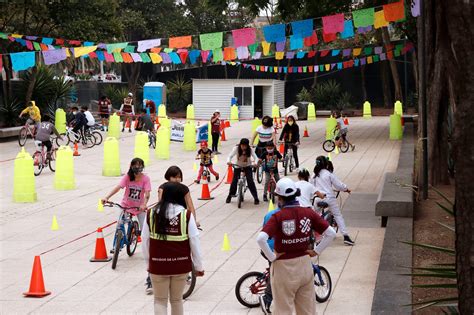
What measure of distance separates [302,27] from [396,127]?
11550 millimetres

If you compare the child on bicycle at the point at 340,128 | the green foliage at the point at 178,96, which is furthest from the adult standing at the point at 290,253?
the green foliage at the point at 178,96

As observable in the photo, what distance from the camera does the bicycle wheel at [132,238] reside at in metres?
12.8

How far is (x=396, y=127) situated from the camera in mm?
35594

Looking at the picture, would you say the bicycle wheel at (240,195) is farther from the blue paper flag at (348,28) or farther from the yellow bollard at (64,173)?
the blue paper flag at (348,28)

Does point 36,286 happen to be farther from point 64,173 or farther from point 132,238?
point 64,173

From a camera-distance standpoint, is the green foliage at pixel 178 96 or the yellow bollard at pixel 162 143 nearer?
the yellow bollard at pixel 162 143

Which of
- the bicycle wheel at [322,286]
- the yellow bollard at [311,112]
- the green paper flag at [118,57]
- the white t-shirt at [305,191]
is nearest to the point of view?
the bicycle wheel at [322,286]

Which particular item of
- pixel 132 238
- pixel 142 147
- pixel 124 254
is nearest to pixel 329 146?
pixel 142 147

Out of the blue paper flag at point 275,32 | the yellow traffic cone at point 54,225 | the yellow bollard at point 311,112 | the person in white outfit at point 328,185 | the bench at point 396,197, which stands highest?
the blue paper flag at point 275,32

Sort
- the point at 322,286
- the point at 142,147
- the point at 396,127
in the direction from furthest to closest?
1. the point at 396,127
2. the point at 142,147
3. the point at 322,286

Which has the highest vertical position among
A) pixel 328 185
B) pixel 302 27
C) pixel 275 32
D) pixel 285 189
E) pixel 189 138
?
pixel 302 27

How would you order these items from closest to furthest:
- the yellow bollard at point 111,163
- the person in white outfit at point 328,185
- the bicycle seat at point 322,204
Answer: the person in white outfit at point 328,185
the bicycle seat at point 322,204
the yellow bollard at point 111,163

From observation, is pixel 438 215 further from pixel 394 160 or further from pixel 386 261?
pixel 394 160

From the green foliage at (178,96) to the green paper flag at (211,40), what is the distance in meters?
31.1
